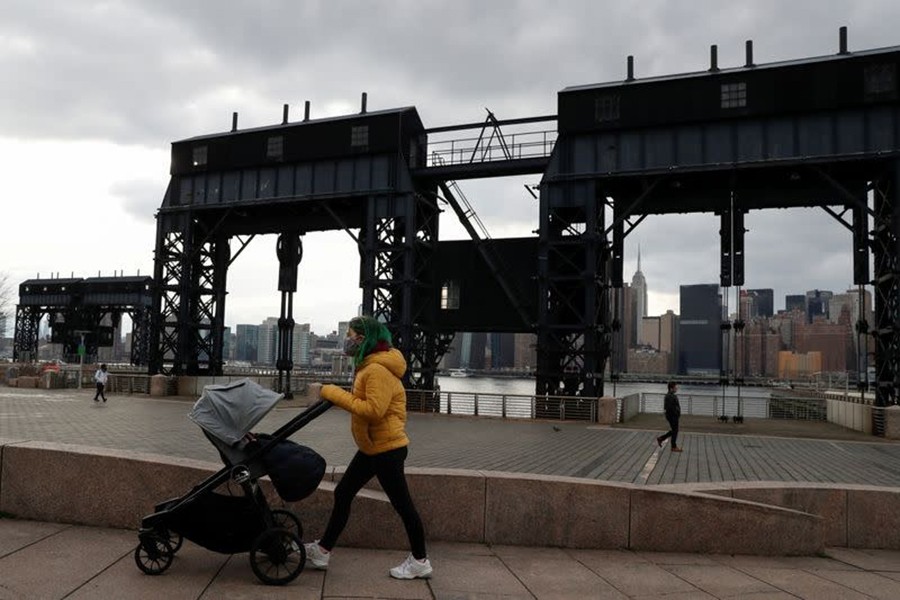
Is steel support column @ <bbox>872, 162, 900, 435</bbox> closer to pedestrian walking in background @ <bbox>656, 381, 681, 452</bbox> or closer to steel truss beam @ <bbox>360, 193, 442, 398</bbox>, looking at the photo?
pedestrian walking in background @ <bbox>656, 381, 681, 452</bbox>

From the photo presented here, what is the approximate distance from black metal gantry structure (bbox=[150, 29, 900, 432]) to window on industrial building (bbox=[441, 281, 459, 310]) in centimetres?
7

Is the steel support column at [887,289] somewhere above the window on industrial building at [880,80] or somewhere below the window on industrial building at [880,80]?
below

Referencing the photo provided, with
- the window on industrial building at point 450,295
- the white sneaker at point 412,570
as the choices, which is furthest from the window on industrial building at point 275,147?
the white sneaker at point 412,570

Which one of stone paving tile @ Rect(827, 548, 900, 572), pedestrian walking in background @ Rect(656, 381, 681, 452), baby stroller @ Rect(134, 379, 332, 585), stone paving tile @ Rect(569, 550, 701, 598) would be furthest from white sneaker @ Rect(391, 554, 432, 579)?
pedestrian walking in background @ Rect(656, 381, 681, 452)

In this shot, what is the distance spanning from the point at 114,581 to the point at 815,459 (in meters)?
14.7

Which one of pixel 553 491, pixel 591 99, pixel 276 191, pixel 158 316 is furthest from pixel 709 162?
pixel 158 316

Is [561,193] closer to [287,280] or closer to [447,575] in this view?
[287,280]

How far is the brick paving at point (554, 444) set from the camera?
12.3m

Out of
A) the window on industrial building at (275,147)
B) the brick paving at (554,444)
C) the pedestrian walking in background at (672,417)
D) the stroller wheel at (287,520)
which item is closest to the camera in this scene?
the stroller wheel at (287,520)

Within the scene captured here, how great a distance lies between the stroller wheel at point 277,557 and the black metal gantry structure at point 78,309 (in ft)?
221

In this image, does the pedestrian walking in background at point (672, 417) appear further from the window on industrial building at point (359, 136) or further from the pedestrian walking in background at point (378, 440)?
the window on industrial building at point (359, 136)

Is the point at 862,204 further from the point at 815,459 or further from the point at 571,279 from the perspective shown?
the point at 815,459

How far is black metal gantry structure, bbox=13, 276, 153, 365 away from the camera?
70.6 meters

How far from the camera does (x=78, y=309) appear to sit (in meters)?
72.4
